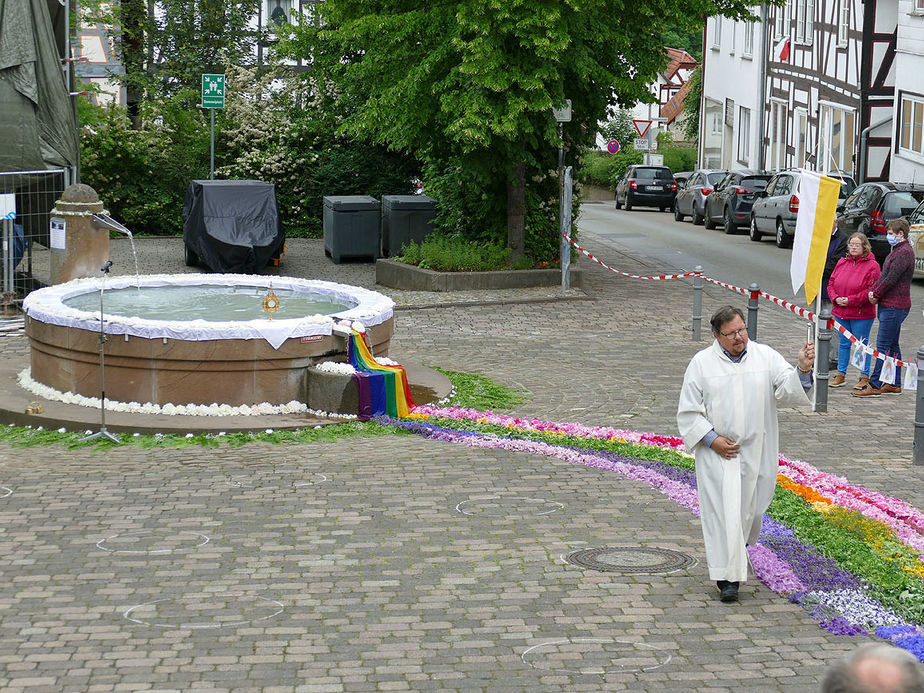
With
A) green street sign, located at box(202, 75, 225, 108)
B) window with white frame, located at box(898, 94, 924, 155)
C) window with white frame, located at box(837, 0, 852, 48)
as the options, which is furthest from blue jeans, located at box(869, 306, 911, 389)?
window with white frame, located at box(837, 0, 852, 48)

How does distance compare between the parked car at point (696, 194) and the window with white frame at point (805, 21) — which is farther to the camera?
the window with white frame at point (805, 21)

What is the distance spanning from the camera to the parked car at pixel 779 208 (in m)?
31.5

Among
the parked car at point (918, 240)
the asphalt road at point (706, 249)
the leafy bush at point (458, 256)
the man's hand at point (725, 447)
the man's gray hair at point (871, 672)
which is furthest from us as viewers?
the asphalt road at point (706, 249)

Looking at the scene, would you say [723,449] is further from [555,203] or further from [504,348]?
[555,203]

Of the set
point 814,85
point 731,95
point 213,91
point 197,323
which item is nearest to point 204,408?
point 197,323

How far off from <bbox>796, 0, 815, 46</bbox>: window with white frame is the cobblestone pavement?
33.1 meters

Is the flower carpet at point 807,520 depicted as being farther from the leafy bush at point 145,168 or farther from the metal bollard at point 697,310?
the leafy bush at point 145,168

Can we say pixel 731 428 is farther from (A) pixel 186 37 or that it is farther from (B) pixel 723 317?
(A) pixel 186 37

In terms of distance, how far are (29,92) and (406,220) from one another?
25.6 feet

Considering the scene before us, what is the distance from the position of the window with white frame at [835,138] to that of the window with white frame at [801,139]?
1.26m

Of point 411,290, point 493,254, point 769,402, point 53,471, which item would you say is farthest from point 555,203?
point 769,402

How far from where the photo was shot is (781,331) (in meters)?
18.8

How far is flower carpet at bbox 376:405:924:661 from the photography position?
750 centimetres

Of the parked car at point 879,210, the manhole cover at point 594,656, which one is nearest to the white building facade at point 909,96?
the parked car at point 879,210
